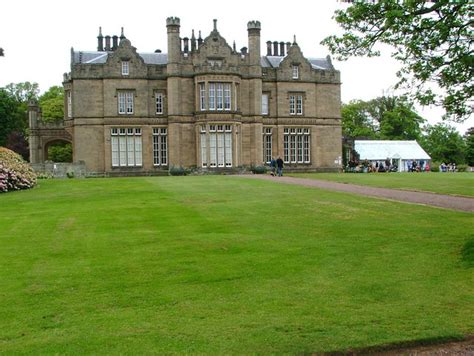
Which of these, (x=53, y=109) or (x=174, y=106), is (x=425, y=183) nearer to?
(x=174, y=106)

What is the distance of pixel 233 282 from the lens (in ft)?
28.0

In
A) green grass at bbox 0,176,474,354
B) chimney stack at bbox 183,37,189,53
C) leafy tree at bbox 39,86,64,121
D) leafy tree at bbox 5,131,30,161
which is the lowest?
green grass at bbox 0,176,474,354

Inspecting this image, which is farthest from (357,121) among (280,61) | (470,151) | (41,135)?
(41,135)

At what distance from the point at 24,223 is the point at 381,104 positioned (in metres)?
87.5

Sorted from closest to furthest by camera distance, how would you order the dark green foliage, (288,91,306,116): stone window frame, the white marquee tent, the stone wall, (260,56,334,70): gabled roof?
the stone wall → (288,91,306,116): stone window frame → (260,56,334,70): gabled roof → the white marquee tent → the dark green foliage

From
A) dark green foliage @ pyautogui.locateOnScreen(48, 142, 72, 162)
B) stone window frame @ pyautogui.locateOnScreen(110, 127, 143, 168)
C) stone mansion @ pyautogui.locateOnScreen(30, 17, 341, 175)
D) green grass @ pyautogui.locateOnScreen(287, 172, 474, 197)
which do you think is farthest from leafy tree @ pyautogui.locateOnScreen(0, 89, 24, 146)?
green grass @ pyautogui.locateOnScreen(287, 172, 474, 197)

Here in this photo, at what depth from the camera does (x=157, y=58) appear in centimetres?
5741

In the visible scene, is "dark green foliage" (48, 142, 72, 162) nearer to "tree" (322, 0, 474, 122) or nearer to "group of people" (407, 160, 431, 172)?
"group of people" (407, 160, 431, 172)

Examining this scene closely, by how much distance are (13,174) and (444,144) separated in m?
76.8

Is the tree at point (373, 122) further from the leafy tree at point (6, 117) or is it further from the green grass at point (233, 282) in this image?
the green grass at point (233, 282)

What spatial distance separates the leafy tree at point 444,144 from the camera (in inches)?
3428

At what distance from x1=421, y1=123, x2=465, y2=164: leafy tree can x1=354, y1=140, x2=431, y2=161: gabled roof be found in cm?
861

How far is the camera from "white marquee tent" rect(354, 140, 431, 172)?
7119cm

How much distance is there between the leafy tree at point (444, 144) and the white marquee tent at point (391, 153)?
903 centimetres
